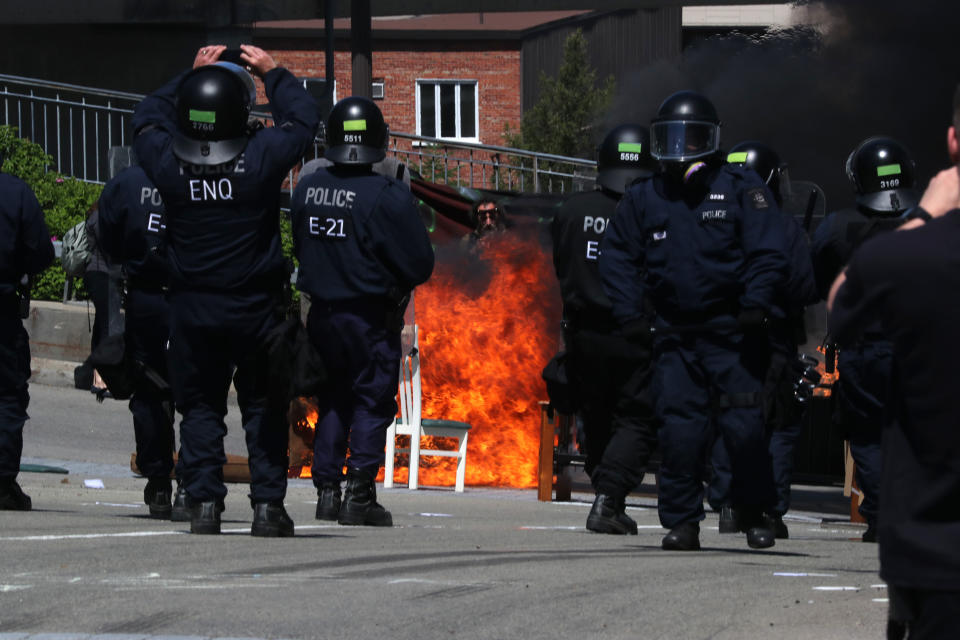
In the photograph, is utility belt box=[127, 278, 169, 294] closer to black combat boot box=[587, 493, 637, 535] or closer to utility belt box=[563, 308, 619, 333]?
utility belt box=[563, 308, 619, 333]

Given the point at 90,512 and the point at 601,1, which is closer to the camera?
the point at 90,512

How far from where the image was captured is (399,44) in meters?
38.1

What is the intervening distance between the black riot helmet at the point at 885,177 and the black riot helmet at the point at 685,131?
128 centimetres

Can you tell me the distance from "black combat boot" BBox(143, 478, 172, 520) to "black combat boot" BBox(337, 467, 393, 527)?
83 cm

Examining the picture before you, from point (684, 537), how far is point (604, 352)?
5.53 ft

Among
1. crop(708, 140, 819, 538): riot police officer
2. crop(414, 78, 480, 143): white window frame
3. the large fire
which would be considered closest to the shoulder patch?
crop(708, 140, 819, 538): riot police officer

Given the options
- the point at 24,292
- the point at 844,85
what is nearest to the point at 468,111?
the point at 844,85

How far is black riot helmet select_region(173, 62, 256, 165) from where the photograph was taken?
268 inches

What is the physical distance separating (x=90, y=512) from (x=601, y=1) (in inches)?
611

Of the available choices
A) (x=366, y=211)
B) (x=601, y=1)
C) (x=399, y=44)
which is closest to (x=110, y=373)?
(x=366, y=211)

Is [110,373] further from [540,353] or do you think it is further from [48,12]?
[48,12]

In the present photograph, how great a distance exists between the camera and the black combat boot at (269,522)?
23.0 ft

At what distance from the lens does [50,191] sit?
17.0 m

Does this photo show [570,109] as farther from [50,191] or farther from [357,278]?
[357,278]
